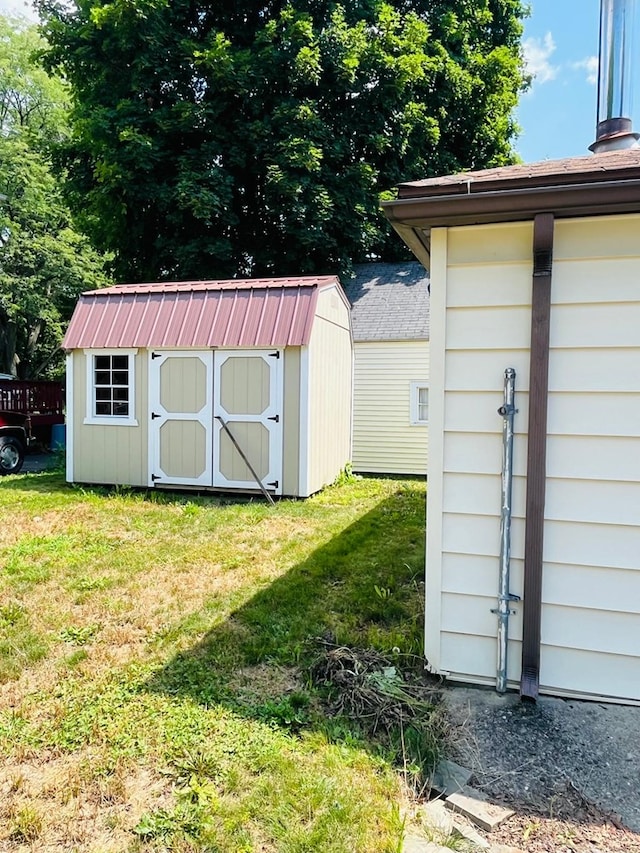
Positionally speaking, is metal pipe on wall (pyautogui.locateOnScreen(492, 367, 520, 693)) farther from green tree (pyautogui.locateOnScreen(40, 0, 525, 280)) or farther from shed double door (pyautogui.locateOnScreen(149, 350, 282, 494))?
green tree (pyautogui.locateOnScreen(40, 0, 525, 280))

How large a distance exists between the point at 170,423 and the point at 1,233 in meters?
14.4

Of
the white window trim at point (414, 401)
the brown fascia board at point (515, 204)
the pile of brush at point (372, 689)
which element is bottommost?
the pile of brush at point (372, 689)

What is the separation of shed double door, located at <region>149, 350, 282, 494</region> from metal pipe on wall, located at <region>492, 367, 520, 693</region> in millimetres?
4879

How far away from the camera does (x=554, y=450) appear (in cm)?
268

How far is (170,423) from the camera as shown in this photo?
25.6ft

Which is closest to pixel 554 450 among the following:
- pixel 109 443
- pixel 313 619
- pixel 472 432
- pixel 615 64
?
pixel 472 432

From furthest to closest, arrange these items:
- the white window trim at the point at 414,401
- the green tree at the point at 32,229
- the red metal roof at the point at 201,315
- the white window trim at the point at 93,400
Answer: the green tree at the point at 32,229 < the white window trim at the point at 414,401 < the white window trim at the point at 93,400 < the red metal roof at the point at 201,315

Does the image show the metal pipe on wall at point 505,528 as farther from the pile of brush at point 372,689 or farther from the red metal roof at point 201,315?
the red metal roof at point 201,315

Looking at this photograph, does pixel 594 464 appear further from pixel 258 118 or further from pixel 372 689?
pixel 258 118

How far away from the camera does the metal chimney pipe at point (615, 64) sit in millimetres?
4121

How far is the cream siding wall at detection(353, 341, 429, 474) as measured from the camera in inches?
404

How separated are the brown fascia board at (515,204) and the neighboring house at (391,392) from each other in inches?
294

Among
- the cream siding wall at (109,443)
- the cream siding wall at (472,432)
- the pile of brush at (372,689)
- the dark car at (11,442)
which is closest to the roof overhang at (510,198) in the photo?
the cream siding wall at (472,432)

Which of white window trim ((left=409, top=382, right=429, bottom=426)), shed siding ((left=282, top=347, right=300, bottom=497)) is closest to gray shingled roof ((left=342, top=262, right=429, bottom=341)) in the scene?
white window trim ((left=409, top=382, right=429, bottom=426))
